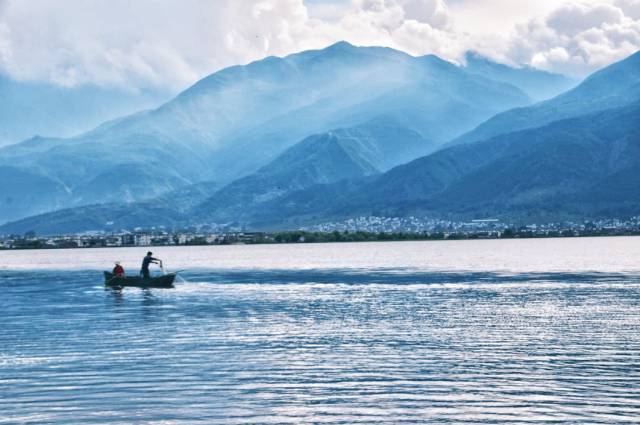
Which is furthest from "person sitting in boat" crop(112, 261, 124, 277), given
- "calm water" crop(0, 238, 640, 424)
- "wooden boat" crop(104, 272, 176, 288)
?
"calm water" crop(0, 238, 640, 424)

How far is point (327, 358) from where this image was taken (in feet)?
237

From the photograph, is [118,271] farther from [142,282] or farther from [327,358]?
[327,358]

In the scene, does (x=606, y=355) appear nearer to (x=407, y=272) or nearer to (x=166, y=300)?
(x=166, y=300)

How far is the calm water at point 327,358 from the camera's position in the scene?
182 feet

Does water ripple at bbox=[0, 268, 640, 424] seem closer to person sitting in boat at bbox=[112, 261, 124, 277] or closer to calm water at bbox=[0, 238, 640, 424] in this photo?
calm water at bbox=[0, 238, 640, 424]

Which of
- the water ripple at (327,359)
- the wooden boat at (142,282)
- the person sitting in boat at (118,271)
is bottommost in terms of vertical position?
the water ripple at (327,359)

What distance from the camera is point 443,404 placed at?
56.2 meters

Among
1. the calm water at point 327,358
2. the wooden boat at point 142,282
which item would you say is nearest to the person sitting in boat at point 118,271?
the wooden boat at point 142,282

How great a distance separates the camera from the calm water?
55.3 metres

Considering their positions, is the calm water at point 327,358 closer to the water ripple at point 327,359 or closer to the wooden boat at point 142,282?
the water ripple at point 327,359

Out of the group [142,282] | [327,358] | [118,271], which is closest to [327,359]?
[327,358]

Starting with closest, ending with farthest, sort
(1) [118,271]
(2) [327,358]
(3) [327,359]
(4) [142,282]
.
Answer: (3) [327,359] → (2) [327,358] → (4) [142,282] → (1) [118,271]

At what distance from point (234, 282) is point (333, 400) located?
111m

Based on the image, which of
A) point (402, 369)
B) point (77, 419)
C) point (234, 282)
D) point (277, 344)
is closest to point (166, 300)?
point (234, 282)
